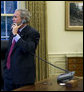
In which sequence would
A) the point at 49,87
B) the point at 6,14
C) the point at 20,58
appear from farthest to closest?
the point at 6,14, the point at 20,58, the point at 49,87

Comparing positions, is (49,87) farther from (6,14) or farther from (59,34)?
(6,14)

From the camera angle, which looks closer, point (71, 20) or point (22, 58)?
point (22, 58)

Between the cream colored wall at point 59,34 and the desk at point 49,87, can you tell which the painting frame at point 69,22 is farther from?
the desk at point 49,87

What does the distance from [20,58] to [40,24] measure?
104 inches

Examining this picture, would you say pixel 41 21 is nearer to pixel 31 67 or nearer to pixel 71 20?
pixel 71 20

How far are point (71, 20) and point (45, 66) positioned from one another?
1260 mm

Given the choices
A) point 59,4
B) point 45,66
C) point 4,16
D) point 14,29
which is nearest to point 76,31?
point 59,4

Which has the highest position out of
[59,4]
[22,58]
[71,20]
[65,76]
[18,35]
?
[59,4]

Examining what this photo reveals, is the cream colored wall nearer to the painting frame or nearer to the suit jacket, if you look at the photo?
the painting frame

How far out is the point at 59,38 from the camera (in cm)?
518

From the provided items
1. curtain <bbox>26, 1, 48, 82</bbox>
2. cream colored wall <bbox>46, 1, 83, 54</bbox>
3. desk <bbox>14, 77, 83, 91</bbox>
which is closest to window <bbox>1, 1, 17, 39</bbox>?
curtain <bbox>26, 1, 48, 82</bbox>

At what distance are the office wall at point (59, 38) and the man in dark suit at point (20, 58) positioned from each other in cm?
269

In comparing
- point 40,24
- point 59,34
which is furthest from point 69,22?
point 40,24

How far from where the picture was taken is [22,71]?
2.36m
